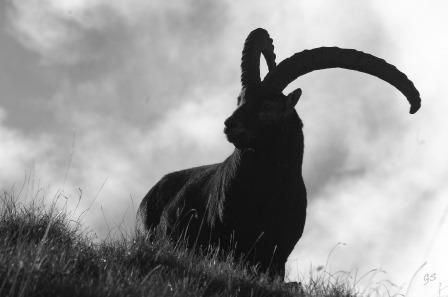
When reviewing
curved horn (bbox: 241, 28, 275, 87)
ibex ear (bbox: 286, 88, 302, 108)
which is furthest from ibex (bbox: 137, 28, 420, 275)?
curved horn (bbox: 241, 28, 275, 87)

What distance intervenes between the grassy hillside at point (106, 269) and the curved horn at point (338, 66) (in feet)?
7.97

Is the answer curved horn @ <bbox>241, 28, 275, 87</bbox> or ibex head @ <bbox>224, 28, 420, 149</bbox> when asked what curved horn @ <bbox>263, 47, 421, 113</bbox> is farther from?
curved horn @ <bbox>241, 28, 275, 87</bbox>

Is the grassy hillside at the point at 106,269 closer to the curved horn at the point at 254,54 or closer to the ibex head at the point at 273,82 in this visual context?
the ibex head at the point at 273,82

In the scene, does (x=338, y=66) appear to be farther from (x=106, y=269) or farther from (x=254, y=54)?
(x=106, y=269)

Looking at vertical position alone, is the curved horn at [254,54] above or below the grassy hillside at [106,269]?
above

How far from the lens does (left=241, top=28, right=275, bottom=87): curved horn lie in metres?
9.20

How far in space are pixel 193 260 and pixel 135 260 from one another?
0.71m

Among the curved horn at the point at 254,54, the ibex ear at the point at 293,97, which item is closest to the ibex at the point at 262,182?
the ibex ear at the point at 293,97

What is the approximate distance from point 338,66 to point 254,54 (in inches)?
45.1

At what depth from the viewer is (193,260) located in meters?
7.08

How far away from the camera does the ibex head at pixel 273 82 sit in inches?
318

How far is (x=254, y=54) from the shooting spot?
31.4 ft

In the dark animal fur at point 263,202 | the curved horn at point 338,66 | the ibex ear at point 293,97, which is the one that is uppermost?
the curved horn at point 338,66

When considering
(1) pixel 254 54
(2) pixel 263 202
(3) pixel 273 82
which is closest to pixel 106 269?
(2) pixel 263 202
